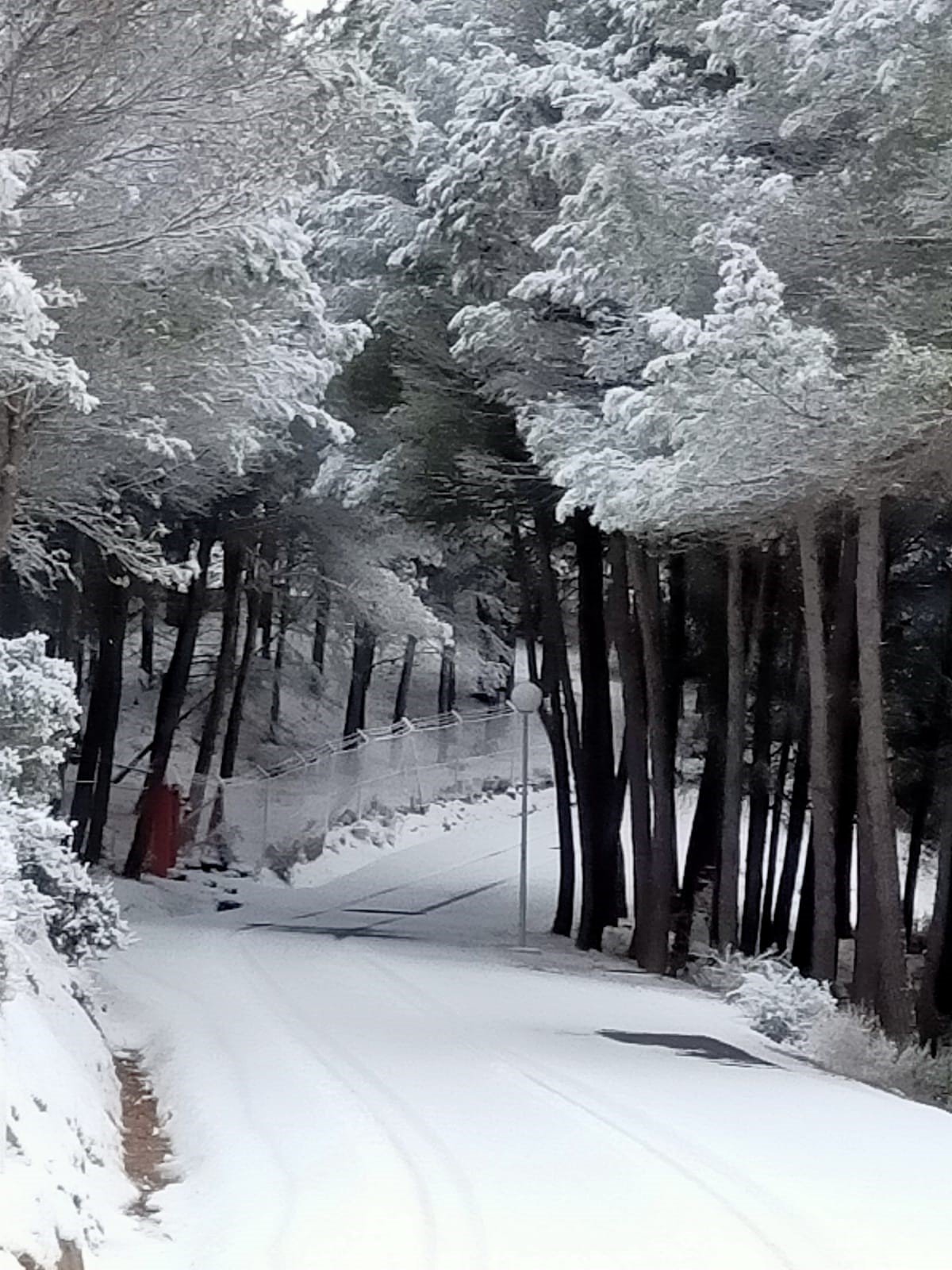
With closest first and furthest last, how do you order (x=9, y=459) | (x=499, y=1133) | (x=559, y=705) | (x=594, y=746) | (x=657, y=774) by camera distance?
(x=499, y=1133)
(x=9, y=459)
(x=657, y=774)
(x=594, y=746)
(x=559, y=705)

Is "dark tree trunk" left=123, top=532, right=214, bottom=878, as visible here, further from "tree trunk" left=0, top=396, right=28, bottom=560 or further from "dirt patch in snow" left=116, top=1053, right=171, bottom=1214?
"dirt patch in snow" left=116, top=1053, right=171, bottom=1214

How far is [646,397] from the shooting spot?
32.3ft

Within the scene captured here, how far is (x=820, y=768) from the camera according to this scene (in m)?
12.8

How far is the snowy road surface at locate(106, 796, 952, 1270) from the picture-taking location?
488 centimetres

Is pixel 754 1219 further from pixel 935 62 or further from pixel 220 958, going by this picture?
pixel 220 958

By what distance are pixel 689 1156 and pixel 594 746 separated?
12.8m

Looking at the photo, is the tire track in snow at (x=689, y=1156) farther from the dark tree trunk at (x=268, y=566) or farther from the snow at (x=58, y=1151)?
the dark tree trunk at (x=268, y=566)

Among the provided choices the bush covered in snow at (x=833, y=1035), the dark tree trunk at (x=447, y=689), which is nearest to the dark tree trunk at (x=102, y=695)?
the bush covered in snow at (x=833, y=1035)

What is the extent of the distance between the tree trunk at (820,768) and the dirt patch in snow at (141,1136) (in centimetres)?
648

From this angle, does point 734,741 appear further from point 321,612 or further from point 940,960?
point 321,612

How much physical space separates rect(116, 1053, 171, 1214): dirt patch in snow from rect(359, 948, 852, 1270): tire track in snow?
1880 millimetres

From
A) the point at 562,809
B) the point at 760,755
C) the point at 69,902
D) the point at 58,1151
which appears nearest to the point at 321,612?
the point at 562,809

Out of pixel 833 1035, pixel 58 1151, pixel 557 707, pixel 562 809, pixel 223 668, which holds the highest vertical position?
pixel 223 668

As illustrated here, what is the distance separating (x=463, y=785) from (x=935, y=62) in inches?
1087
